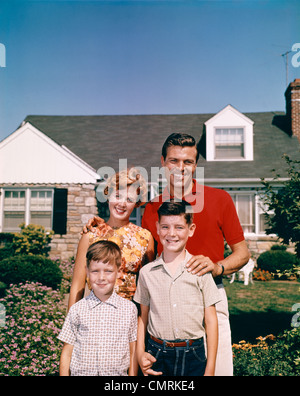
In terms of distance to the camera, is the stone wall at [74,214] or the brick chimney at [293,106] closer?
the stone wall at [74,214]

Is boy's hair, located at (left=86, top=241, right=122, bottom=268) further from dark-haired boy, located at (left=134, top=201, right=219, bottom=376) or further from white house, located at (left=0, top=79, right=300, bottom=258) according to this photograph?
white house, located at (left=0, top=79, right=300, bottom=258)

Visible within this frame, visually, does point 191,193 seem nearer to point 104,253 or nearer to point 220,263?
point 220,263

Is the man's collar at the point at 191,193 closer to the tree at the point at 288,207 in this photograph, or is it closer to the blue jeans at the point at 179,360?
the blue jeans at the point at 179,360

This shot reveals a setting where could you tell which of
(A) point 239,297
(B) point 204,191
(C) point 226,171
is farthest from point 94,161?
(B) point 204,191

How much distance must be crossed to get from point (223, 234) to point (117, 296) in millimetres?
1008

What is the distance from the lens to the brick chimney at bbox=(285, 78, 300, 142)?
1326 cm

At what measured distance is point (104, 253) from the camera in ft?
7.33

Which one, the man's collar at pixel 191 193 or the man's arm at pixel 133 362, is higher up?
the man's collar at pixel 191 193

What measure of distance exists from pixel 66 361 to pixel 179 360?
718 millimetres

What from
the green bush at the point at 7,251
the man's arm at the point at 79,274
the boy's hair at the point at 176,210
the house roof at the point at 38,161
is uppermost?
the house roof at the point at 38,161

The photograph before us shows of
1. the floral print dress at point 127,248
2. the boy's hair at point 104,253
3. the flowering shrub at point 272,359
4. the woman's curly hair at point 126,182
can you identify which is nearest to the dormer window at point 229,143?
the flowering shrub at point 272,359

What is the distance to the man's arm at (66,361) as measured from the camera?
7.14ft
